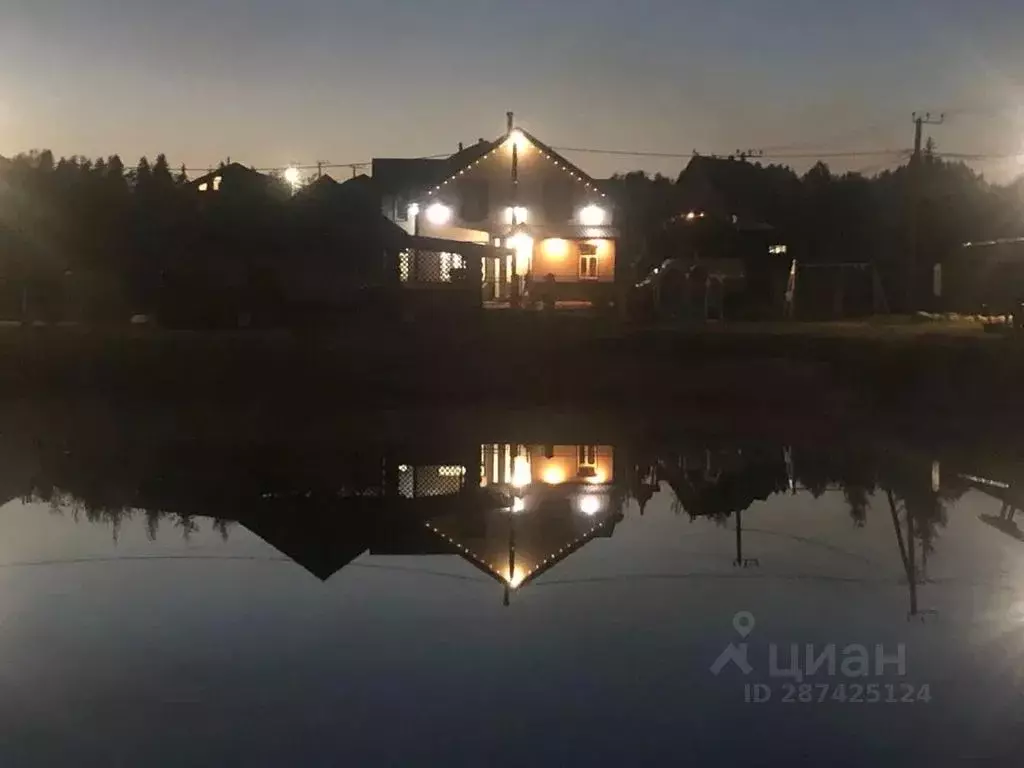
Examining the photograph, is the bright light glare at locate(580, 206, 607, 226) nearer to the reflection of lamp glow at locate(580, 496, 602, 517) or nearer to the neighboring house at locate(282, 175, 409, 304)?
the neighboring house at locate(282, 175, 409, 304)

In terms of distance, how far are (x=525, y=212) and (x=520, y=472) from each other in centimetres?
3348

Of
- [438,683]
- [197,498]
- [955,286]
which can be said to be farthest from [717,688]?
[955,286]

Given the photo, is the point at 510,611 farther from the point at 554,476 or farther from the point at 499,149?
the point at 499,149

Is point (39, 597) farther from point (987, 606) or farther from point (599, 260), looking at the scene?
point (599, 260)

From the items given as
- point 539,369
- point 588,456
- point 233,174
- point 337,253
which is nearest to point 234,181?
point 233,174

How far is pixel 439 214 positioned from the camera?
4625 centimetres

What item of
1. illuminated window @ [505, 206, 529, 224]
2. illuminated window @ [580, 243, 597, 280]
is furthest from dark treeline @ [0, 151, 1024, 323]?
illuminated window @ [505, 206, 529, 224]

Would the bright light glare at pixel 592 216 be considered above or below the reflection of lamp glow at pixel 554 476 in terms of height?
above

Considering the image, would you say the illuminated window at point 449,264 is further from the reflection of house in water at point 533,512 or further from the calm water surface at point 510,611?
the calm water surface at point 510,611

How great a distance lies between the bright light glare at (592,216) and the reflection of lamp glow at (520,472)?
3291 cm

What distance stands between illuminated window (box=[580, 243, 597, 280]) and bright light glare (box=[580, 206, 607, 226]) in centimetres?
113

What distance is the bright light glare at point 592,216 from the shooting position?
47.2m

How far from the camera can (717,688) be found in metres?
6.91

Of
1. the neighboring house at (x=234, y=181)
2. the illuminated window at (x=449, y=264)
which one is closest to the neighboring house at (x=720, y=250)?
the illuminated window at (x=449, y=264)
